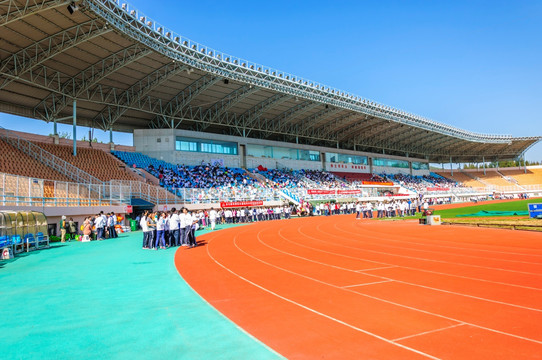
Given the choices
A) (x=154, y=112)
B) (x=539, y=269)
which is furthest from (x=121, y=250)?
(x=154, y=112)

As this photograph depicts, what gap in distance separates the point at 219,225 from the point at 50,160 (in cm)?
1503

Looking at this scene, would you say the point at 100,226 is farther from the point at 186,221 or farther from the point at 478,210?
the point at 478,210

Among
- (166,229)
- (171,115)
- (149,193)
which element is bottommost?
(166,229)

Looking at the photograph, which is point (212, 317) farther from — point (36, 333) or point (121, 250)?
point (121, 250)

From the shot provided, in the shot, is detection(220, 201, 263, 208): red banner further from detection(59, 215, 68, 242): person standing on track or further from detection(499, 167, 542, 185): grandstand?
detection(499, 167, 542, 185): grandstand

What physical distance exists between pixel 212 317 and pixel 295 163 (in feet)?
183

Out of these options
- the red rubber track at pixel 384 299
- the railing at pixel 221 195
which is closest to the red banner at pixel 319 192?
the railing at pixel 221 195

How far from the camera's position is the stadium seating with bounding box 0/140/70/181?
83.4ft

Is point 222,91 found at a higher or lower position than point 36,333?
higher

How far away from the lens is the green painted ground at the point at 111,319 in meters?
4.95

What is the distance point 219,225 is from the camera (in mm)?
33812

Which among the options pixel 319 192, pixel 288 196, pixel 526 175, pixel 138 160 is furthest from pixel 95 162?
pixel 526 175

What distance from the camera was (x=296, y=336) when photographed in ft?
17.6

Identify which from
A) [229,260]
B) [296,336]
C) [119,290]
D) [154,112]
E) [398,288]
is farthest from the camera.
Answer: [154,112]
